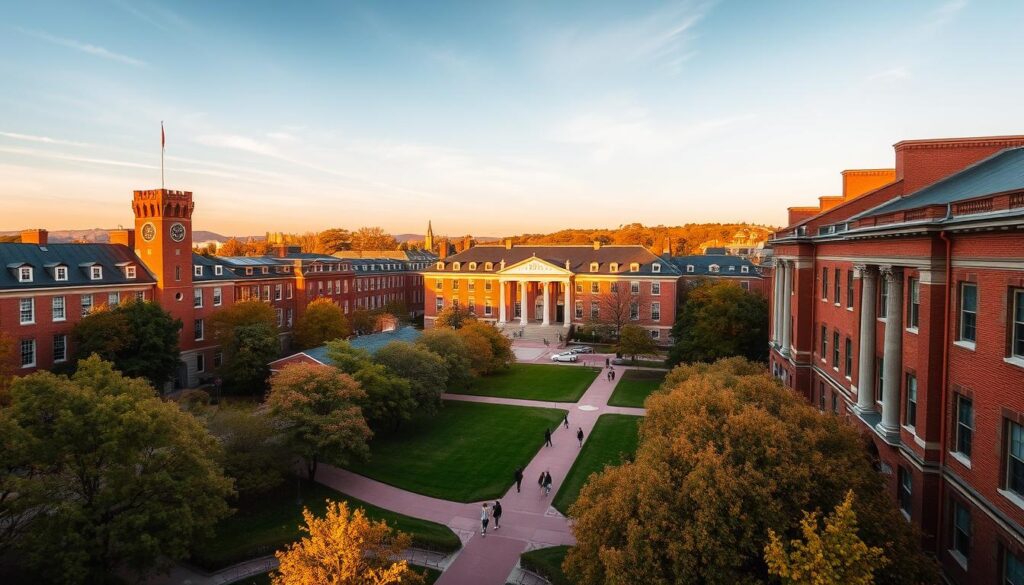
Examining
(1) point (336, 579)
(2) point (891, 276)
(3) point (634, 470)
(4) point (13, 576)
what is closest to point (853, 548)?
(3) point (634, 470)

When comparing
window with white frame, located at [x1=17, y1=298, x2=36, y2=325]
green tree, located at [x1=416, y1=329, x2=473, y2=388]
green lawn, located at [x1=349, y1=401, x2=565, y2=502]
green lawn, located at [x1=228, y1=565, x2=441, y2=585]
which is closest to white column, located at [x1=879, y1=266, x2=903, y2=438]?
green lawn, located at [x1=349, y1=401, x2=565, y2=502]

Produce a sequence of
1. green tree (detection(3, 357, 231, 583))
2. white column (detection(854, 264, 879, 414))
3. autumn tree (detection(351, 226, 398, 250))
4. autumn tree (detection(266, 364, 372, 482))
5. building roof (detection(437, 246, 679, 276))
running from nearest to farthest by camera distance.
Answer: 1. green tree (detection(3, 357, 231, 583))
2. white column (detection(854, 264, 879, 414))
3. autumn tree (detection(266, 364, 372, 482))
4. building roof (detection(437, 246, 679, 276))
5. autumn tree (detection(351, 226, 398, 250))

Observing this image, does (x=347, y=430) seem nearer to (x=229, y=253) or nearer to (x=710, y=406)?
(x=710, y=406)

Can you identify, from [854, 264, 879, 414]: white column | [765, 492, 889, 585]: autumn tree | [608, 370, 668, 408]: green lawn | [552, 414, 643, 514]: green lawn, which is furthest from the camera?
[608, 370, 668, 408]: green lawn

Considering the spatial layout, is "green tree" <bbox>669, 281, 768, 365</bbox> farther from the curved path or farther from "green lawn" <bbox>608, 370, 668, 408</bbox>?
the curved path

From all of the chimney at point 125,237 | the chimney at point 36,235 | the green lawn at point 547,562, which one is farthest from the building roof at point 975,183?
the chimney at point 36,235

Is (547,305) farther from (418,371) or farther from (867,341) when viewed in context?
(867,341)

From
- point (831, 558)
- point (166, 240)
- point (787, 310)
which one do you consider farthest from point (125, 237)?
point (831, 558)
